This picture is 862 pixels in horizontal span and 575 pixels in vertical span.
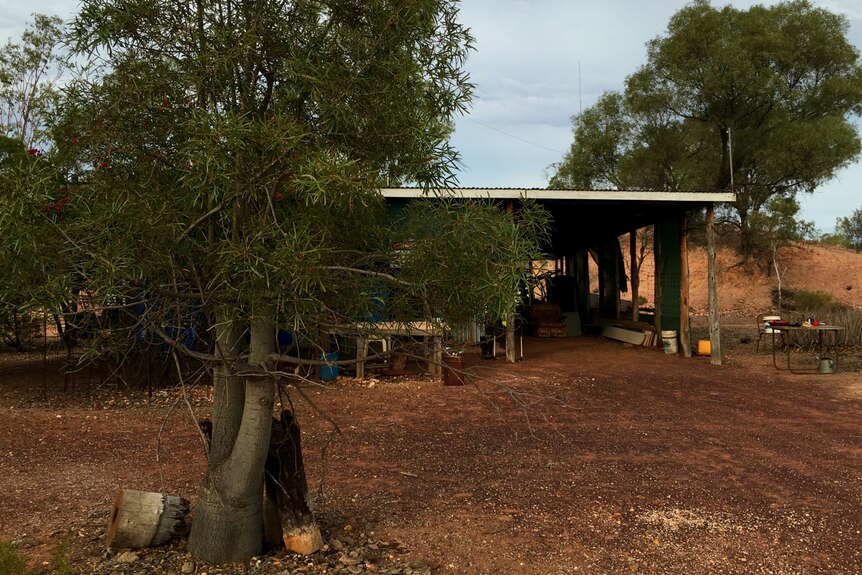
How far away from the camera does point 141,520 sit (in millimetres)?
4121

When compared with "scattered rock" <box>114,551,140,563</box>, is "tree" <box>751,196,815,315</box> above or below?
above

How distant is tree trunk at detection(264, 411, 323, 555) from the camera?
4.21 metres

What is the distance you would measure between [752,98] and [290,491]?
27.0 meters

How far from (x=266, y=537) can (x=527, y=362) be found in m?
8.98

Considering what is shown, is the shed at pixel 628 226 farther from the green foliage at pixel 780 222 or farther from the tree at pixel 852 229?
the tree at pixel 852 229

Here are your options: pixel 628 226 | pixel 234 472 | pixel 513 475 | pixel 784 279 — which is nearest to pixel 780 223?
pixel 784 279

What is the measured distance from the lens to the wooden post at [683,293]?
45.0 ft

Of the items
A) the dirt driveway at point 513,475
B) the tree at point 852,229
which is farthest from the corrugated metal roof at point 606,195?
the tree at point 852,229

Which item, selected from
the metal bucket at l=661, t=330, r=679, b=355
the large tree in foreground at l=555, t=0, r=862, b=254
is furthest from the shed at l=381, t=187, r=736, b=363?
the large tree in foreground at l=555, t=0, r=862, b=254

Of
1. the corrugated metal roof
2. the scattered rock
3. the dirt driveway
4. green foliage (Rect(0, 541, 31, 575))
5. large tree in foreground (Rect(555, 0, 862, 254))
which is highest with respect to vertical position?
large tree in foreground (Rect(555, 0, 862, 254))

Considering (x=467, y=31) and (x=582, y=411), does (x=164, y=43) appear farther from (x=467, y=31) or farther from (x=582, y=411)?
(x=582, y=411)

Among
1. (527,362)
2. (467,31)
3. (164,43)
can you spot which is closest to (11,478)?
(164,43)

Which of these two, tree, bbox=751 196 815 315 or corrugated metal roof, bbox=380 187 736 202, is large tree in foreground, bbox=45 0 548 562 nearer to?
corrugated metal roof, bbox=380 187 736 202

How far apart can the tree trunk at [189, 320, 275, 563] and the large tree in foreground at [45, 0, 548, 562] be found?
0.02 meters
